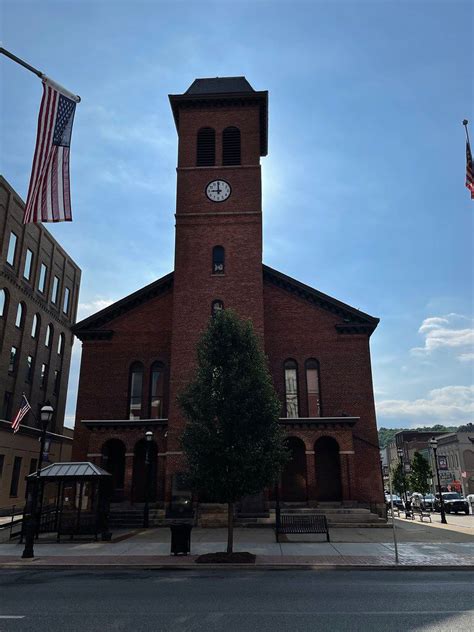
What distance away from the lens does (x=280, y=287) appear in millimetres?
33375

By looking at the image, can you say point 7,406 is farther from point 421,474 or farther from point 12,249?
point 421,474

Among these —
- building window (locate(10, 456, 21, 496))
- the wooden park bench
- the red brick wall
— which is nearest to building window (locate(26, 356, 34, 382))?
building window (locate(10, 456, 21, 496))

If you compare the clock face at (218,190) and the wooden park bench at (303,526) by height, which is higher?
the clock face at (218,190)

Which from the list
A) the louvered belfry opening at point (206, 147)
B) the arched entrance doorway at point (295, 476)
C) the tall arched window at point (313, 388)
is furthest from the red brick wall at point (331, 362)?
the louvered belfry opening at point (206, 147)

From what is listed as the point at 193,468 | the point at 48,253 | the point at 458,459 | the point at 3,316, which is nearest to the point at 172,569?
the point at 193,468

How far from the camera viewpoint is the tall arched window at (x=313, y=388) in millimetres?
30562

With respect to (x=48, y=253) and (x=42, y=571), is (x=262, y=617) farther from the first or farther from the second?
(x=48, y=253)

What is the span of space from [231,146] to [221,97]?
359 cm

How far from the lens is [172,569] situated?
Result: 47.0 feet

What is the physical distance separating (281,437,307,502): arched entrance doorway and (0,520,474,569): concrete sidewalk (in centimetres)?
533

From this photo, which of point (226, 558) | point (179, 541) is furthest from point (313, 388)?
point (226, 558)

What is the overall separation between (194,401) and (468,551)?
428 inches

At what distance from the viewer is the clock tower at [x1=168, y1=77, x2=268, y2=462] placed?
1176 inches

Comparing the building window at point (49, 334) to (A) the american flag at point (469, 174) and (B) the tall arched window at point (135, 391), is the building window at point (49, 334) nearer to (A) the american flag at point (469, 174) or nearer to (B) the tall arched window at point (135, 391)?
(B) the tall arched window at point (135, 391)
